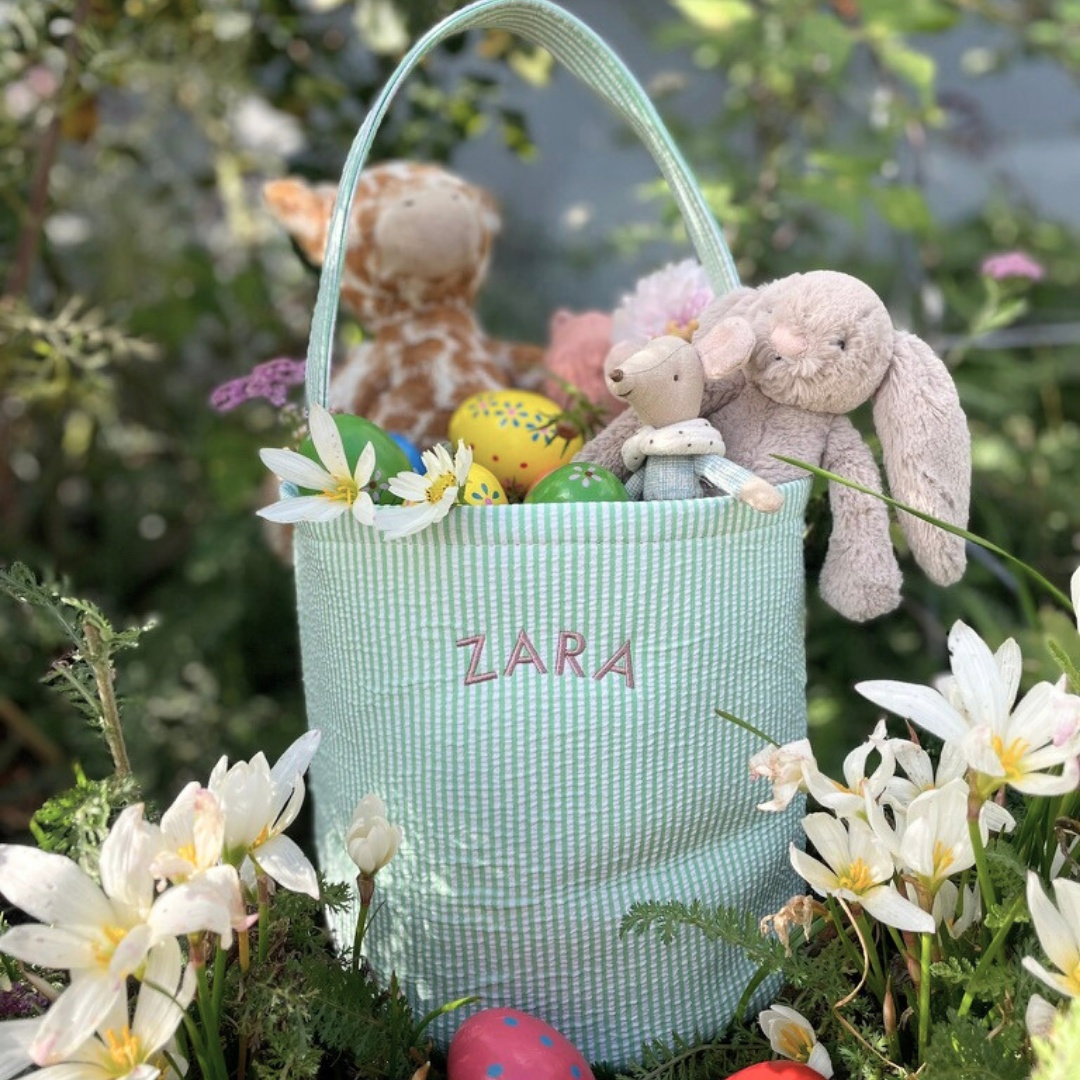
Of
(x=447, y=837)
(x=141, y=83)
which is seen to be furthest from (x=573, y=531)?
(x=141, y=83)

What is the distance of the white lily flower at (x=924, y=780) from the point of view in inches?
24.3

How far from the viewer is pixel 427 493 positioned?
67cm

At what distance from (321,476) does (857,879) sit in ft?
1.25

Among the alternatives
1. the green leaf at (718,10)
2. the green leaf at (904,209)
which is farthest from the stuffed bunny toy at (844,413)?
the green leaf at (718,10)

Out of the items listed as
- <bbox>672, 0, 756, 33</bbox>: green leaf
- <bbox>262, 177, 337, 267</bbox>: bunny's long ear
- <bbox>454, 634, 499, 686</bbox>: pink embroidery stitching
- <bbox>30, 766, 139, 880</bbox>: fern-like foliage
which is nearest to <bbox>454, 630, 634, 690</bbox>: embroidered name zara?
<bbox>454, 634, 499, 686</bbox>: pink embroidery stitching

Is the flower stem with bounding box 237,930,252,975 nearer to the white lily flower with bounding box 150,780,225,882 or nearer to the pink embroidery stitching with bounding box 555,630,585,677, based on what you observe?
the white lily flower with bounding box 150,780,225,882

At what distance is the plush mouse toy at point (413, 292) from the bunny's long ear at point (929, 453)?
42 cm

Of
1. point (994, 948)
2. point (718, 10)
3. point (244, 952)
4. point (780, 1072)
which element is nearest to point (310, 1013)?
point (244, 952)

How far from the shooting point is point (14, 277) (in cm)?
133

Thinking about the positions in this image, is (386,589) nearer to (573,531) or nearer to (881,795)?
(573,531)

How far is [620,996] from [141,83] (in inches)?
62.6

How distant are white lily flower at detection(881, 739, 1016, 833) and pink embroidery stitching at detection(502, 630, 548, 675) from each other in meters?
0.21

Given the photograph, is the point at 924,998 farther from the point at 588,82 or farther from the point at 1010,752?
the point at 588,82

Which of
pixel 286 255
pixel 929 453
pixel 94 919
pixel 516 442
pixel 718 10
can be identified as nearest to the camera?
pixel 94 919
